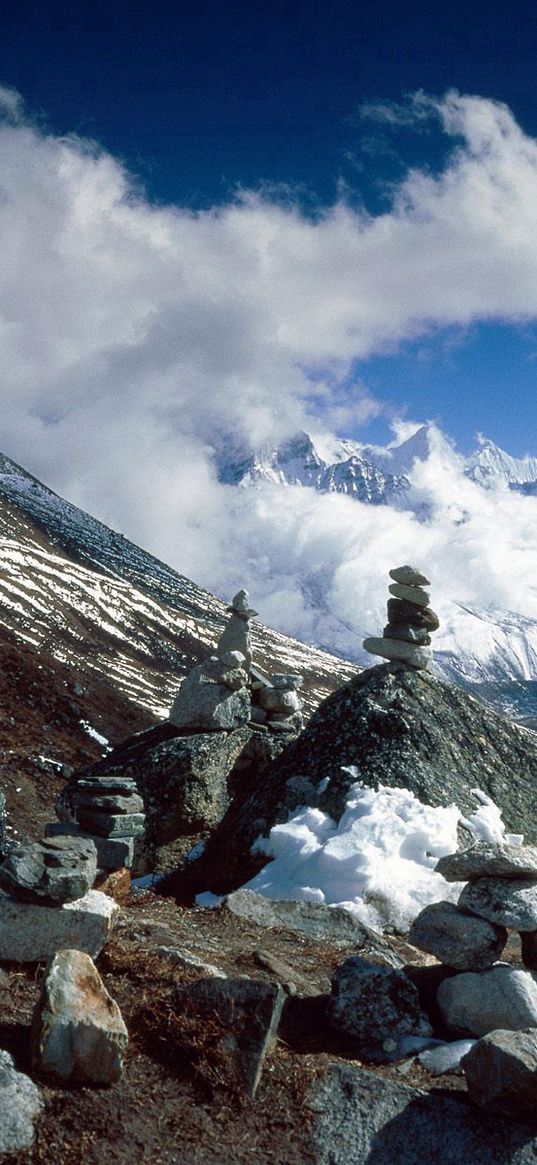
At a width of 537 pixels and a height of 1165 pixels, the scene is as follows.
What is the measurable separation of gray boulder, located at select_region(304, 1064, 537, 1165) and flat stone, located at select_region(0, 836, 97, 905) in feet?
11.1

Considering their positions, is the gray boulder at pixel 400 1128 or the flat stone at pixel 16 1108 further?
the gray boulder at pixel 400 1128

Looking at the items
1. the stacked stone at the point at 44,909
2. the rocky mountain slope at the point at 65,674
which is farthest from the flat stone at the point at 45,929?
the rocky mountain slope at the point at 65,674

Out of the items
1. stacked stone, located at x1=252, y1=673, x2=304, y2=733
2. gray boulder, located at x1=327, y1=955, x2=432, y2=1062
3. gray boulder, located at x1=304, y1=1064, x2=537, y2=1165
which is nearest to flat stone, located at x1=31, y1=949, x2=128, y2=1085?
gray boulder, located at x1=304, y1=1064, x2=537, y2=1165

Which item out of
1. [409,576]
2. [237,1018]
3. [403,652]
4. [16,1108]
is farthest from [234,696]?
[16,1108]

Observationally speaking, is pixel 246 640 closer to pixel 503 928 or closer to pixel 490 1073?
pixel 503 928

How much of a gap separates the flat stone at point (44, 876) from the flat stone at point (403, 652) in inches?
558

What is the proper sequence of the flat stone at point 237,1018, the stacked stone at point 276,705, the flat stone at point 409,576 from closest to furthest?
the flat stone at point 237,1018, the flat stone at point 409,576, the stacked stone at point 276,705

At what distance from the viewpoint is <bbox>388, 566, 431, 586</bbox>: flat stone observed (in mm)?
23562

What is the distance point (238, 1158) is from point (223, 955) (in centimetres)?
394

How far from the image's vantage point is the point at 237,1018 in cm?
865

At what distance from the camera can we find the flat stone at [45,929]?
9.73 m

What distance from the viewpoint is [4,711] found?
46875 mm

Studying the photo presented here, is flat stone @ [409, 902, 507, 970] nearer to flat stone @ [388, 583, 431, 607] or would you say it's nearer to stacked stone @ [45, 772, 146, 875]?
stacked stone @ [45, 772, 146, 875]

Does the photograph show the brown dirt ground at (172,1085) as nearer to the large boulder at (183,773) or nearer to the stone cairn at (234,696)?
the large boulder at (183,773)
